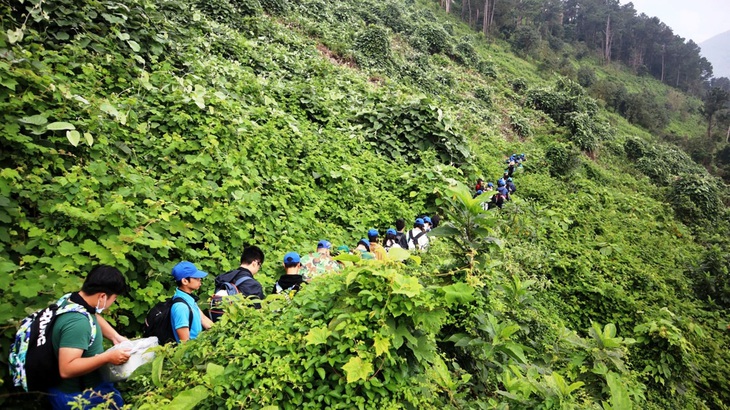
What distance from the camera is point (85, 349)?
8.12 feet

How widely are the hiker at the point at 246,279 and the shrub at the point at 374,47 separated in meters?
15.6

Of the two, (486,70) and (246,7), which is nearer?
(246,7)

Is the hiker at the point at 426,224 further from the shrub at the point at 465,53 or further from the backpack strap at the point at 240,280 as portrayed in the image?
the shrub at the point at 465,53

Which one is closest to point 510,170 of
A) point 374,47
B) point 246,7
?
point 374,47

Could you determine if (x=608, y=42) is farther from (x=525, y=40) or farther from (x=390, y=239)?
(x=390, y=239)

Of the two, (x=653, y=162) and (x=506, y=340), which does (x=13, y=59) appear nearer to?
(x=506, y=340)

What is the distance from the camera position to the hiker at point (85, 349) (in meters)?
2.42

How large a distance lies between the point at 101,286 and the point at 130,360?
0.60m

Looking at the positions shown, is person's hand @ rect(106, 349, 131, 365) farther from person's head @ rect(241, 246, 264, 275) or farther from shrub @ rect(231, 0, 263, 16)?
shrub @ rect(231, 0, 263, 16)

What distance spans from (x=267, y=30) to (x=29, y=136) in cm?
1129

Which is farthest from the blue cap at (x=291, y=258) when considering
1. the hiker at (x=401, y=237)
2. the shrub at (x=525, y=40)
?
the shrub at (x=525, y=40)

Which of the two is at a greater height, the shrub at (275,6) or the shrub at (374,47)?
the shrub at (374,47)

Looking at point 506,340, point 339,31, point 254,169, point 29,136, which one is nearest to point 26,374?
point 29,136

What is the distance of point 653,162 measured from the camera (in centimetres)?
2347
